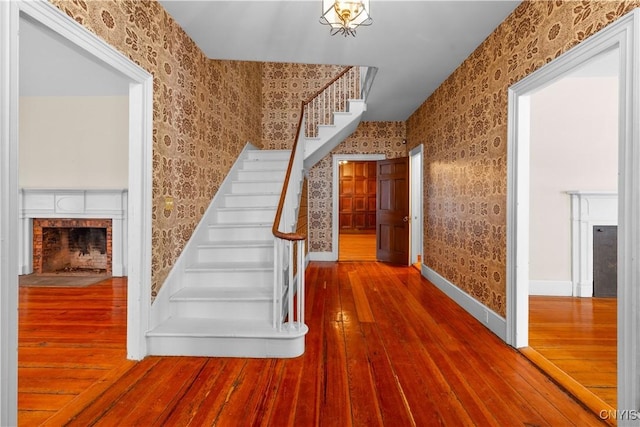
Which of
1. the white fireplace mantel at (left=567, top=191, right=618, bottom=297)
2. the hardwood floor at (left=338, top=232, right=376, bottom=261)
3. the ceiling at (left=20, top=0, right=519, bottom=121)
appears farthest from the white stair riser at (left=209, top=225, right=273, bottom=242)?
the white fireplace mantel at (left=567, top=191, right=618, bottom=297)

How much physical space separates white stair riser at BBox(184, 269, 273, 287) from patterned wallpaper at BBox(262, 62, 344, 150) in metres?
3.75

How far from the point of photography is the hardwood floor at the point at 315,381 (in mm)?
1762

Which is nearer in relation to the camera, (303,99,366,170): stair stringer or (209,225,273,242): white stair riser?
(209,225,273,242): white stair riser

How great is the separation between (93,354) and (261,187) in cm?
266

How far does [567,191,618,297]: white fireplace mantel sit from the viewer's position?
387 cm

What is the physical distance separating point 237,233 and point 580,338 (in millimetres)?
3477

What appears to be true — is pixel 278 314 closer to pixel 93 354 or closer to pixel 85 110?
pixel 93 354

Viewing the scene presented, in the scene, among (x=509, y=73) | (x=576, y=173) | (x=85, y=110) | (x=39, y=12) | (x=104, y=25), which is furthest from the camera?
(x=85, y=110)

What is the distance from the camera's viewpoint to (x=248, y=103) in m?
5.34

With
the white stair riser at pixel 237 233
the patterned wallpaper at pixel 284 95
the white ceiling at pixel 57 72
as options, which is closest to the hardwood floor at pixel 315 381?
the white stair riser at pixel 237 233

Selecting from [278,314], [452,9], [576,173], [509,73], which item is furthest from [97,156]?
[576,173]

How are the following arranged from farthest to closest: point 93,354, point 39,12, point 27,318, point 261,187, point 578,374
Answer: point 261,187 → point 27,318 → point 93,354 → point 578,374 → point 39,12

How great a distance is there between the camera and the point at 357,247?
335 inches

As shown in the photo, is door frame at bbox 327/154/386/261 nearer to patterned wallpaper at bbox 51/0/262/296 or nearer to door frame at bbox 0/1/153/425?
patterned wallpaper at bbox 51/0/262/296
